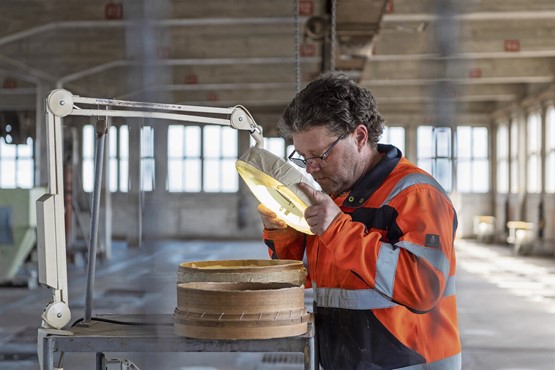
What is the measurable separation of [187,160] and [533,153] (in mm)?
10527

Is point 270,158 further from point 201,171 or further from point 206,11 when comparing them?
point 201,171

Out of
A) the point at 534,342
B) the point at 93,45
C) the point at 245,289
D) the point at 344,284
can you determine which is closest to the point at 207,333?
the point at 245,289

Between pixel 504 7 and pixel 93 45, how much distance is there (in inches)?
290

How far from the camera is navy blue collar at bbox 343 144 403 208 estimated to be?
2521 millimetres

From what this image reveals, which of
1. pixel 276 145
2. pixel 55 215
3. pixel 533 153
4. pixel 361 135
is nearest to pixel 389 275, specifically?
pixel 361 135

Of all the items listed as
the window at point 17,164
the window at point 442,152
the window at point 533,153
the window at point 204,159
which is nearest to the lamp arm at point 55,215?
the window at point 442,152

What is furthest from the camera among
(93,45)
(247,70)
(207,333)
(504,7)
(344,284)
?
(247,70)

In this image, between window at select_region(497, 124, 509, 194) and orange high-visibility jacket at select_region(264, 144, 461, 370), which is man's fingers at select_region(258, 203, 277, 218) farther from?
window at select_region(497, 124, 509, 194)

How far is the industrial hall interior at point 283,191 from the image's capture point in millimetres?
2242

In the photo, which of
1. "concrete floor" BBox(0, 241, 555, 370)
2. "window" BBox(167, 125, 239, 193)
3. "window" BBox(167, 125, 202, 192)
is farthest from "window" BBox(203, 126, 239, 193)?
"concrete floor" BBox(0, 241, 555, 370)

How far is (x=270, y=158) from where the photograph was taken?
2336 millimetres

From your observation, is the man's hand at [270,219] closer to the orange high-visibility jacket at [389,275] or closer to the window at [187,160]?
the orange high-visibility jacket at [389,275]

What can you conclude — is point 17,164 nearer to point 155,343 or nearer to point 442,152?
point 155,343

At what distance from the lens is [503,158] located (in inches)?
944
